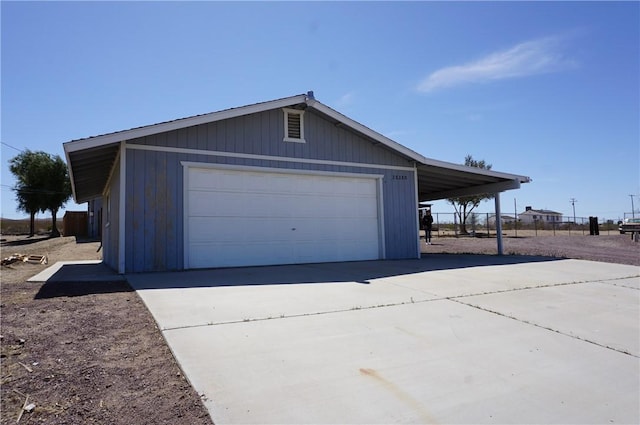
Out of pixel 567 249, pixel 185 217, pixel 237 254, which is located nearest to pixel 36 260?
pixel 185 217

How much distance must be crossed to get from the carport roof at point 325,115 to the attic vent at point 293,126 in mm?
251

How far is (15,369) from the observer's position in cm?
287

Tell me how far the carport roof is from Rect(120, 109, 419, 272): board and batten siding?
331 millimetres

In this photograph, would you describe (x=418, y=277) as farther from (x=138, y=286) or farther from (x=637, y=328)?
(x=138, y=286)

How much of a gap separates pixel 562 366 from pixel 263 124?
7.87m

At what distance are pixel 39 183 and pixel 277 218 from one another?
1097 inches

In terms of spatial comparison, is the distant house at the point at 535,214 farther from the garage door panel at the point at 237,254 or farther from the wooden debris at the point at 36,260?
the wooden debris at the point at 36,260

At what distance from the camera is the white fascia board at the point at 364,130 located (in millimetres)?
9605

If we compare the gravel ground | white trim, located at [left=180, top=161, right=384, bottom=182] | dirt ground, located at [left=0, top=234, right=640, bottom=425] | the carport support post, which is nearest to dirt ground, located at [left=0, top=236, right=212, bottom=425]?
dirt ground, located at [left=0, top=234, right=640, bottom=425]

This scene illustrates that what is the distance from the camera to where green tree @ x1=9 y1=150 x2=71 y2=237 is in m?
28.6

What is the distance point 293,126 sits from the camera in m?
9.78

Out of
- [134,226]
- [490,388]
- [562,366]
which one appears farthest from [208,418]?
[134,226]

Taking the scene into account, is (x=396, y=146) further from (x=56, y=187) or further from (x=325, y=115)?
(x=56, y=187)

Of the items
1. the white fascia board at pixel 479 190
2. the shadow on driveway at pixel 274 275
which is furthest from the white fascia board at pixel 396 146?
the shadow on driveway at pixel 274 275
